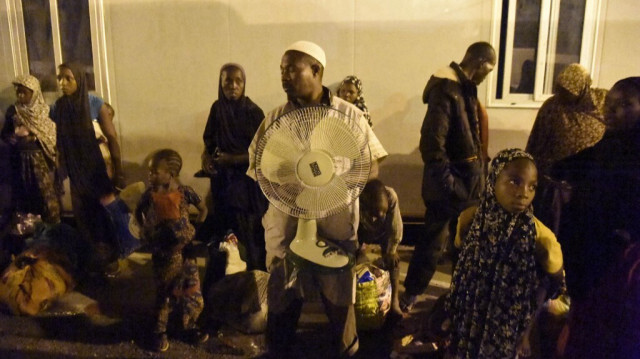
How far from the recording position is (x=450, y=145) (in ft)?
10.4

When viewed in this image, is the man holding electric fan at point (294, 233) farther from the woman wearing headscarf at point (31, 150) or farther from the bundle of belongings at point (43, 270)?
the woman wearing headscarf at point (31, 150)

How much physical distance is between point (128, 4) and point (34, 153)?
172cm

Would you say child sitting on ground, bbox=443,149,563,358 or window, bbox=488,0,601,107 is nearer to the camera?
child sitting on ground, bbox=443,149,563,358

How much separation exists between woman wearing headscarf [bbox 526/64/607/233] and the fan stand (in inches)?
79.8

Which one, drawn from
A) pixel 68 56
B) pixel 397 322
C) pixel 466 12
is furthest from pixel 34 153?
pixel 466 12

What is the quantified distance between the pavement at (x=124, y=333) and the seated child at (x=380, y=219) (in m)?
0.58

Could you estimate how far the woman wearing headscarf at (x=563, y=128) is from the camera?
3475 millimetres

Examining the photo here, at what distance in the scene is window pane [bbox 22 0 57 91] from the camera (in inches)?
195

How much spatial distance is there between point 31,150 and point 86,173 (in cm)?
60

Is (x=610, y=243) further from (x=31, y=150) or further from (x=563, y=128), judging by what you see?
(x=31, y=150)

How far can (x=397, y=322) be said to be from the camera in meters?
3.28

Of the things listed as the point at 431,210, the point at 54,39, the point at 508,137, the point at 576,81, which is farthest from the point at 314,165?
the point at 54,39

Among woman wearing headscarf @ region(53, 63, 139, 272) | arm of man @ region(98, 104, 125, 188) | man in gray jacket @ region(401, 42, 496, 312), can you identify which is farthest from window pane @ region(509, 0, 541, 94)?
woman wearing headscarf @ region(53, 63, 139, 272)

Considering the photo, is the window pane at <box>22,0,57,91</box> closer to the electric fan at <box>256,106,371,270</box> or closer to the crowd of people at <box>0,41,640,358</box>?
the crowd of people at <box>0,41,640,358</box>
